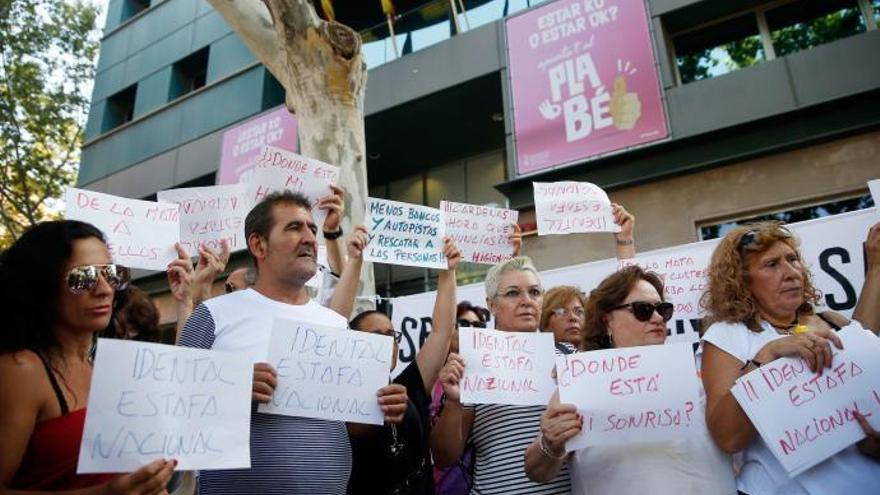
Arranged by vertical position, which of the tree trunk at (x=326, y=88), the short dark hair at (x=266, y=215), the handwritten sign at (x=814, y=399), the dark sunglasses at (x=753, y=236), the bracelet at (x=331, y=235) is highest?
the tree trunk at (x=326, y=88)

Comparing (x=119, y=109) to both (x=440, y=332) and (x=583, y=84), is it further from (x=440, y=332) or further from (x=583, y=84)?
(x=440, y=332)

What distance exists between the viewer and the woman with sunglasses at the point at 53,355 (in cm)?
142

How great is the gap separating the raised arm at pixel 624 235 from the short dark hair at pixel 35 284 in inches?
118

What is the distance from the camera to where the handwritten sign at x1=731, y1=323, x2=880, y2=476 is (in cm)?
181

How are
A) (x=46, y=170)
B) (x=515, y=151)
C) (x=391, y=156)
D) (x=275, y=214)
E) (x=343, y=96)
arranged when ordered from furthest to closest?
(x=46, y=170), (x=391, y=156), (x=515, y=151), (x=343, y=96), (x=275, y=214)

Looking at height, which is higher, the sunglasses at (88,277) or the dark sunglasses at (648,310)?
the sunglasses at (88,277)

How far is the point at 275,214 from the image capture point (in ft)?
7.98

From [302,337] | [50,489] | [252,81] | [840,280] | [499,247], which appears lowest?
[50,489]

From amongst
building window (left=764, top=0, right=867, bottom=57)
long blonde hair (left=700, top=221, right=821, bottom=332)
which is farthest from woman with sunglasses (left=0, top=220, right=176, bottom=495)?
building window (left=764, top=0, right=867, bottom=57)

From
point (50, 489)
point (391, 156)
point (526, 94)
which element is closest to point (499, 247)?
point (50, 489)

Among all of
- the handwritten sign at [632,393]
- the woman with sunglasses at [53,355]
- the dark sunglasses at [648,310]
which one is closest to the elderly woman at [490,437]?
the handwritten sign at [632,393]

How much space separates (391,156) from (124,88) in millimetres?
8837

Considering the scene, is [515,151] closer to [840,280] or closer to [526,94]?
[526,94]

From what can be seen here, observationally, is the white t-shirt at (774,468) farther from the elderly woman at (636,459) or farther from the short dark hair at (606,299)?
the short dark hair at (606,299)
